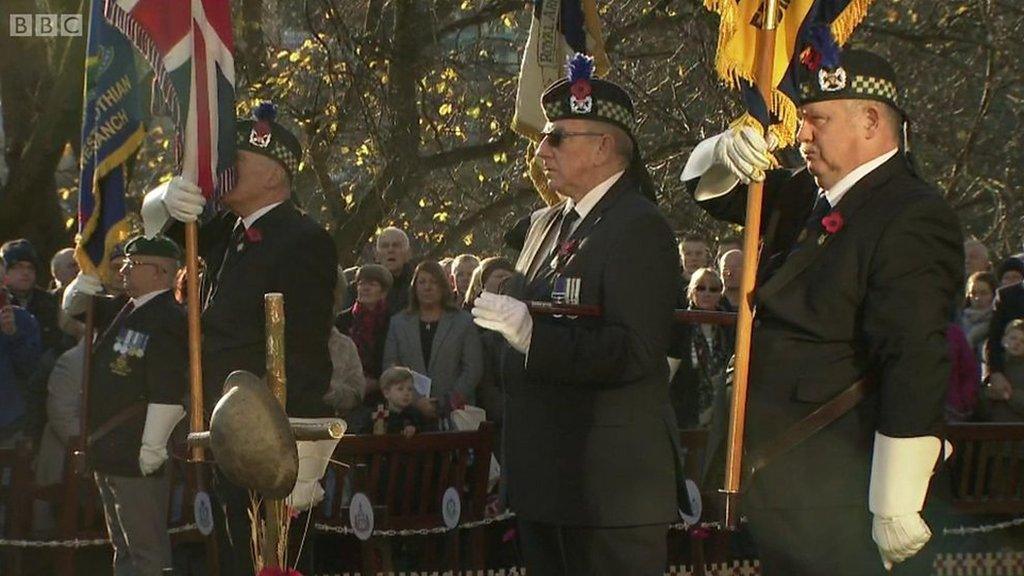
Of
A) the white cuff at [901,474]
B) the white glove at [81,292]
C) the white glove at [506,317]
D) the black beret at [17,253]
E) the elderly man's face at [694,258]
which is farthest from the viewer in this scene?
the elderly man's face at [694,258]

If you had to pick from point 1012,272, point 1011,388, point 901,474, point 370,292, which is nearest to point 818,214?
point 901,474

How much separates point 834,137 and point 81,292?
4.21 metres

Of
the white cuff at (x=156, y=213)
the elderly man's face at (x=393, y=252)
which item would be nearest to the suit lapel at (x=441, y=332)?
the elderly man's face at (x=393, y=252)

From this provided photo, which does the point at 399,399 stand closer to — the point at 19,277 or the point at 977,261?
the point at 19,277

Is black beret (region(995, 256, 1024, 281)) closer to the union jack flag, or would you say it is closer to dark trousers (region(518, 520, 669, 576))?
the union jack flag

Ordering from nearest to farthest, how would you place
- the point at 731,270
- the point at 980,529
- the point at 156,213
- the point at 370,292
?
1. the point at 156,213
2. the point at 980,529
3. the point at 731,270
4. the point at 370,292

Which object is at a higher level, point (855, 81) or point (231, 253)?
point (855, 81)

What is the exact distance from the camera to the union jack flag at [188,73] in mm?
6973

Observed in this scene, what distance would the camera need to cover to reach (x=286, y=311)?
6941mm

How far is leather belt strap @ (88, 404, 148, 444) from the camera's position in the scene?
873 centimetres

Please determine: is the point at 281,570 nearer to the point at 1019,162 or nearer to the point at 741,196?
the point at 741,196

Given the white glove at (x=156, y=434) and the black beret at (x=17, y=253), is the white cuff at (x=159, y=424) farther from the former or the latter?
the black beret at (x=17, y=253)

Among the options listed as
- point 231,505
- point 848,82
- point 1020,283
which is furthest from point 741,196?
point 1020,283

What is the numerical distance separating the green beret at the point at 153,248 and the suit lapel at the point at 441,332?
95.4 inches
